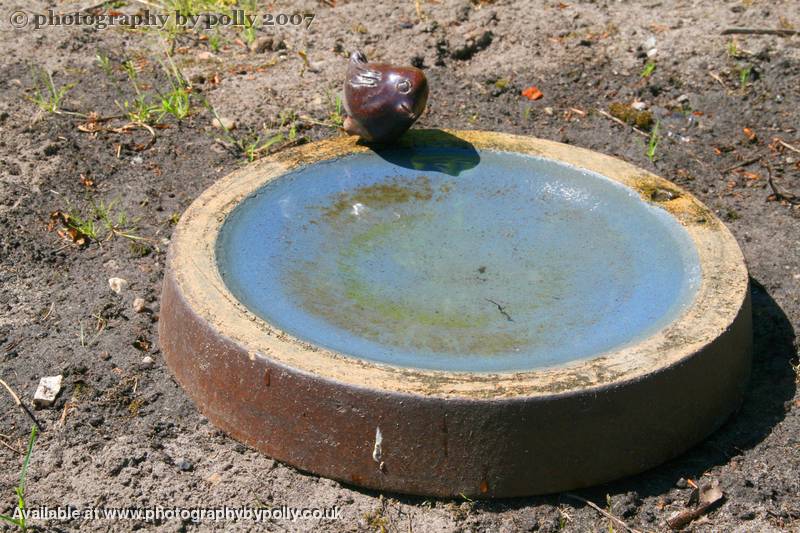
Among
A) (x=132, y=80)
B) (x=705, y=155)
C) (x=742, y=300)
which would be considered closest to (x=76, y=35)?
(x=132, y=80)

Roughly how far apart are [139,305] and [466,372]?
4.06 feet

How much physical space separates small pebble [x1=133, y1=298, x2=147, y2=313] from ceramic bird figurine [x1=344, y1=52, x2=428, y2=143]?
0.88 m

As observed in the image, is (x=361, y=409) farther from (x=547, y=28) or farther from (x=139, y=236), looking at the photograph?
(x=547, y=28)

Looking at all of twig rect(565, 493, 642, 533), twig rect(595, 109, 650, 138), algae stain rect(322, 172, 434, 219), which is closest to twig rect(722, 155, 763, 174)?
twig rect(595, 109, 650, 138)

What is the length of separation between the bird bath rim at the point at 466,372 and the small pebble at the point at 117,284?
18.1 inches

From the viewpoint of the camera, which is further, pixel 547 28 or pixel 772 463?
pixel 547 28

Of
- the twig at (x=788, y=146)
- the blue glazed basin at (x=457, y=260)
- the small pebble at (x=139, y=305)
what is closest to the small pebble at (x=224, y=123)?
the blue glazed basin at (x=457, y=260)

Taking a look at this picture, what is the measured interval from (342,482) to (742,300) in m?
1.14

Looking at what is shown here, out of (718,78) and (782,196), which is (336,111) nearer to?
(718,78)

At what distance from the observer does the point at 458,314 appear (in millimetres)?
2734

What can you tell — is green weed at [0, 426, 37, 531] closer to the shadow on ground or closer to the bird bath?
the bird bath

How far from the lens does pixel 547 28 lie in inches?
181

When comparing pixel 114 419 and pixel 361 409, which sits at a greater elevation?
pixel 361 409

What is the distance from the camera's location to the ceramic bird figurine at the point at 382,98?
3180 millimetres
